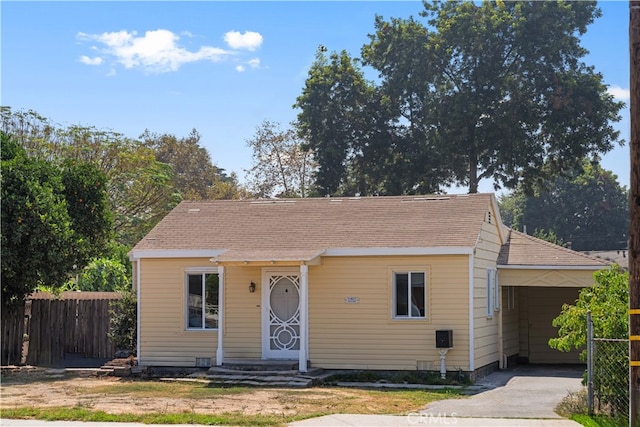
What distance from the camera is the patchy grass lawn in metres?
14.3

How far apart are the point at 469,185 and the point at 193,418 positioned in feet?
95.0

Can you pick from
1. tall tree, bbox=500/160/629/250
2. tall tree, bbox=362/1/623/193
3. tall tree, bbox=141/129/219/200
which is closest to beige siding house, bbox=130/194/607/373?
tall tree, bbox=362/1/623/193

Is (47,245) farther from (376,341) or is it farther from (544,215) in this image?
(544,215)

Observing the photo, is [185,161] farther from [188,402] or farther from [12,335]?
[188,402]

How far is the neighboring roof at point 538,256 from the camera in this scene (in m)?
22.8

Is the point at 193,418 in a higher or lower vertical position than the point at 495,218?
lower

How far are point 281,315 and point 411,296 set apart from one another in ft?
10.7

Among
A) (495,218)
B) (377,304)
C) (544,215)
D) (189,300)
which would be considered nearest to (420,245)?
(377,304)

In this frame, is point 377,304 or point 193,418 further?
point 377,304

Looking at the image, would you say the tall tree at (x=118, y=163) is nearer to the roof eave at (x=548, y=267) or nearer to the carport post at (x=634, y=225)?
the roof eave at (x=548, y=267)

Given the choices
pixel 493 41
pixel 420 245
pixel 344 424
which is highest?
pixel 493 41

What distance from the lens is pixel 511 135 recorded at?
39594mm

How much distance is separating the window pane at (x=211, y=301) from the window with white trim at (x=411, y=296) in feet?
14.8

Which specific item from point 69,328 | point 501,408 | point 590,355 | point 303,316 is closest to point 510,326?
point 303,316
